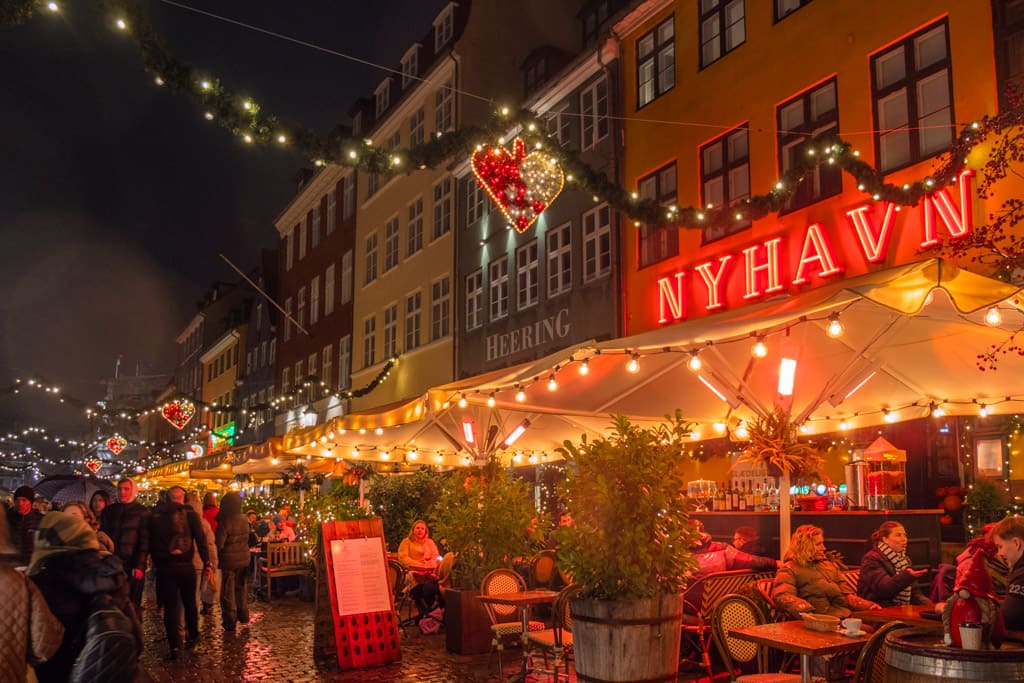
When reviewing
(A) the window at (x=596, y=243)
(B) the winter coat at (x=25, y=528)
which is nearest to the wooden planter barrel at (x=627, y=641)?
(B) the winter coat at (x=25, y=528)

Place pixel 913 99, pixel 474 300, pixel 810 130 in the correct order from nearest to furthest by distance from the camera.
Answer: pixel 913 99 → pixel 810 130 → pixel 474 300

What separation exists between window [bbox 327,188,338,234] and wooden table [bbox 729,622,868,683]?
35.8 metres

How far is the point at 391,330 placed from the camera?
3275 cm

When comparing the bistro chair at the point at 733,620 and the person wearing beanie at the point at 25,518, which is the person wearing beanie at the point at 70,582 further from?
the person wearing beanie at the point at 25,518

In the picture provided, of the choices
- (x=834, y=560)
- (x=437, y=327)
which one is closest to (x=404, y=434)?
(x=834, y=560)

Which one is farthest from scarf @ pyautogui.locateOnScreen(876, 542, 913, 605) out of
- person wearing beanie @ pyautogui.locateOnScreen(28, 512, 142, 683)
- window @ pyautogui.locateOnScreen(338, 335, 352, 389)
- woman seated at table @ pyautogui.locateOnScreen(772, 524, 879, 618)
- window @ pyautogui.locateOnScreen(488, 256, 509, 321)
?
window @ pyautogui.locateOnScreen(338, 335, 352, 389)

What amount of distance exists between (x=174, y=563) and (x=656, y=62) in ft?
45.2

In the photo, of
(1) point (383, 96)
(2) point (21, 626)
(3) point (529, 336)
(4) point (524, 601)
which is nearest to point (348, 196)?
(1) point (383, 96)

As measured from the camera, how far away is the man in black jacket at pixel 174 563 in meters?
11.6

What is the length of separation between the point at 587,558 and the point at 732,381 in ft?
14.7

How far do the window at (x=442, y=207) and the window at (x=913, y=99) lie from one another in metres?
15.7

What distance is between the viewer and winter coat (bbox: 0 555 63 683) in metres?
4.40

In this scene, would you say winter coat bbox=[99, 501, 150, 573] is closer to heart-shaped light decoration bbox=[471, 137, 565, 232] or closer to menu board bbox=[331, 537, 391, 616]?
menu board bbox=[331, 537, 391, 616]

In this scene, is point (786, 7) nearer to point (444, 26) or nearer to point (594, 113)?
point (594, 113)
